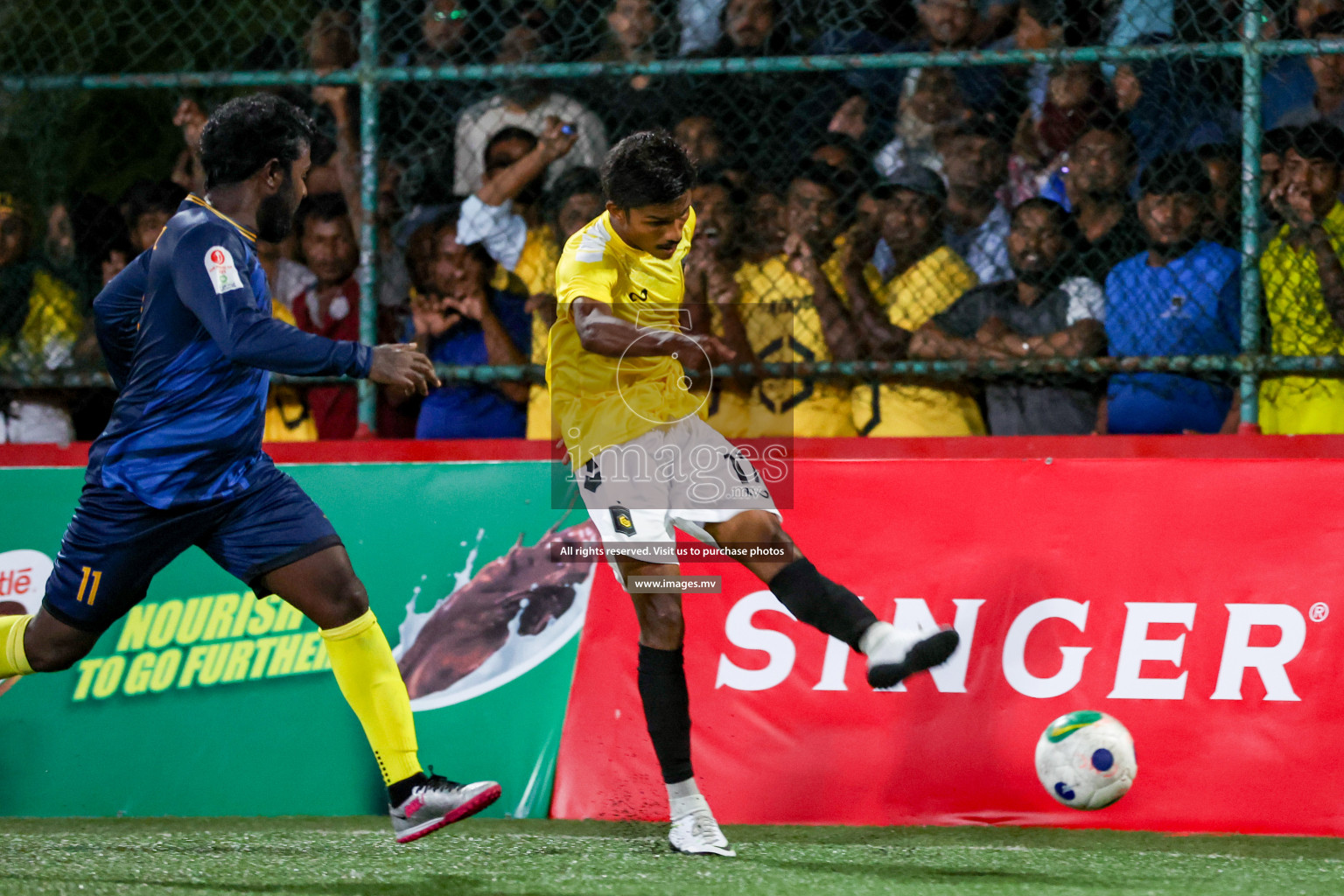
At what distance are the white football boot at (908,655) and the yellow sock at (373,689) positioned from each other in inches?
50.1

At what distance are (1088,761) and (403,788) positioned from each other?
6.64ft

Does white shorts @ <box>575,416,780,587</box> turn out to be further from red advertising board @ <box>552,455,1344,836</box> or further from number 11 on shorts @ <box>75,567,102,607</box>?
number 11 on shorts @ <box>75,567,102,607</box>

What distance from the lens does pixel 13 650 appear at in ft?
13.8

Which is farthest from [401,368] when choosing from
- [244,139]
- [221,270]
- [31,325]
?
[31,325]

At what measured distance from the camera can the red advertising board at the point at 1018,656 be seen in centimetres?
489

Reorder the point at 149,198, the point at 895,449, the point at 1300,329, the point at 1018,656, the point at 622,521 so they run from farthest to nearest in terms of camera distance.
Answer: the point at 149,198
the point at 895,449
the point at 1300,329
the point at 1018,656
the point at 622,521

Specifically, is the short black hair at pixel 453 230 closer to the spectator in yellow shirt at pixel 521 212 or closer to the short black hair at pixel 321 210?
the spectator in yellow shirt at pixel 521 212

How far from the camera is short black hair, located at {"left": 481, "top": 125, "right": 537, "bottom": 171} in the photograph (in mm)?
6160

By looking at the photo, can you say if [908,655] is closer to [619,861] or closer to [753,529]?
[753,529]

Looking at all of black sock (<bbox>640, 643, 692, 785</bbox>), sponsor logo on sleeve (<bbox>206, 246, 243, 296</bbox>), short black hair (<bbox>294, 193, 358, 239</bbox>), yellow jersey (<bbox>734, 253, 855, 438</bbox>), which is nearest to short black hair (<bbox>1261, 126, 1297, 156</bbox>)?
yellow jersey (<bbox>734, 253, 855, 438</bbox>)

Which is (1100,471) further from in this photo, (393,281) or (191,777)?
(191,777)

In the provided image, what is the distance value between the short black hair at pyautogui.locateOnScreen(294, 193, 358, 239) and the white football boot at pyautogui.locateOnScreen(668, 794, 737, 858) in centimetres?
303

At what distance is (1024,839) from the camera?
4.76m

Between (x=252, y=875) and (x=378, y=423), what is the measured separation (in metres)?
2.41
